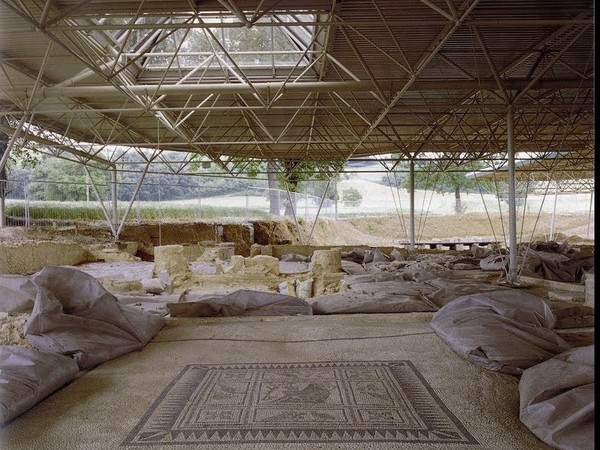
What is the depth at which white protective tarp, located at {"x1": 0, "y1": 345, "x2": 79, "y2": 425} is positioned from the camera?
3875 millimetres

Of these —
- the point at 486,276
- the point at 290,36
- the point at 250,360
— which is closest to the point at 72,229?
the point at 290,36

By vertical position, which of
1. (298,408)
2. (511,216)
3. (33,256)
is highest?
(511,216)

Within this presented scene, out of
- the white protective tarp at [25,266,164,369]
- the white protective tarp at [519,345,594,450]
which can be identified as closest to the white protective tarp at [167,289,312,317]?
the white protective tarp at [25,266,164,369]

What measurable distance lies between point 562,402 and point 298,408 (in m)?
2.00

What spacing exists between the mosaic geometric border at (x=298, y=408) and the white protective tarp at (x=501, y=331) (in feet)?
2.57

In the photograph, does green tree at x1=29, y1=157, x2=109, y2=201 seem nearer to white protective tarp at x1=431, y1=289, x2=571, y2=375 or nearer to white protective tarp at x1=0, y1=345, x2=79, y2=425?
white protective tarp at x1=0, y1=345, x2=79, y2=425

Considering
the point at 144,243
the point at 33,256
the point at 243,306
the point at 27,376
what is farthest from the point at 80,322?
the point at 144,243

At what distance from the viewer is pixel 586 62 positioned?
1181 centimetres

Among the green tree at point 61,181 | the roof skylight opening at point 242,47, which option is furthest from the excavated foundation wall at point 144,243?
the roof skylight opening at point 242,47

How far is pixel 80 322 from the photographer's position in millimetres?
5594

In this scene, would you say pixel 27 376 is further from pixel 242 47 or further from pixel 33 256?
pixel 33 256

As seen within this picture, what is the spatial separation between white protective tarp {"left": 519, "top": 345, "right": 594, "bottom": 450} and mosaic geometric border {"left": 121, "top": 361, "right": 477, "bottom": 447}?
20.9 inches

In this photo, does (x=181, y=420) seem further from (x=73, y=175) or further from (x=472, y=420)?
(x=73, y=175)

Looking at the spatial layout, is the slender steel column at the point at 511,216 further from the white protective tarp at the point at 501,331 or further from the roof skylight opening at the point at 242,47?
the white protective tarp at the point at 501,331
